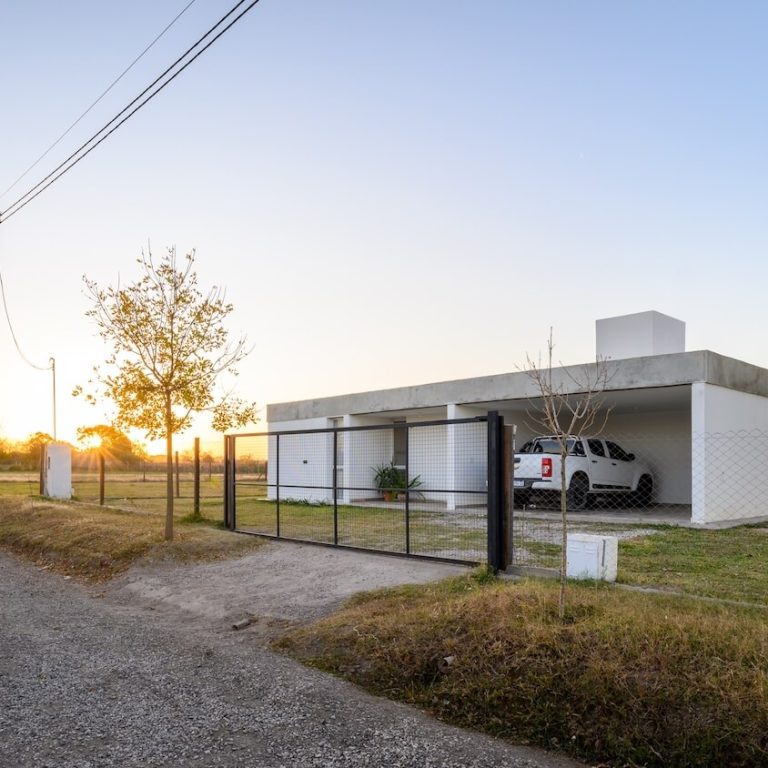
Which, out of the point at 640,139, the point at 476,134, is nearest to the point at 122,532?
the point at 476,134

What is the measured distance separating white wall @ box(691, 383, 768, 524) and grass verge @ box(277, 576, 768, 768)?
24.6 feet

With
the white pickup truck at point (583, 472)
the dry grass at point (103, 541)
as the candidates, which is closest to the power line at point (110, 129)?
the dry grass at point (103, 541)

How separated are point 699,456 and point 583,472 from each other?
3177 millimetres

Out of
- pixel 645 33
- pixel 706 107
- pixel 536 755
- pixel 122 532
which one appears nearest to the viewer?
pixel 536 755

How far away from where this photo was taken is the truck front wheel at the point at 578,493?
603 inches

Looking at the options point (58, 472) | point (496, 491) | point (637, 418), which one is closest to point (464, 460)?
point (637, 418)

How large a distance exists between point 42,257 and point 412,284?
24.8 feet

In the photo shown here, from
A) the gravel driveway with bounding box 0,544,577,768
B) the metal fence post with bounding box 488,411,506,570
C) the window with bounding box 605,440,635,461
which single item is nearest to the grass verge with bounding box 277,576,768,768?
the gravel driveway with bounding box 0,544,577,768

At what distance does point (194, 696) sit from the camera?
4664 mm

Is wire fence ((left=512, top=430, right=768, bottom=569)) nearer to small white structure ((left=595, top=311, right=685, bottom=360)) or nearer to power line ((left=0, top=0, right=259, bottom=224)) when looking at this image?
small white structure ((left=595, top=311, right=685, bottom=360))

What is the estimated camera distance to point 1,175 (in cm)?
1453

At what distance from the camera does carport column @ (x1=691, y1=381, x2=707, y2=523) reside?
12688mm

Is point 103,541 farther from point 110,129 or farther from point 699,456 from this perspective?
point 699,456

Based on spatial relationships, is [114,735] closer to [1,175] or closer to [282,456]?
[1,175]
